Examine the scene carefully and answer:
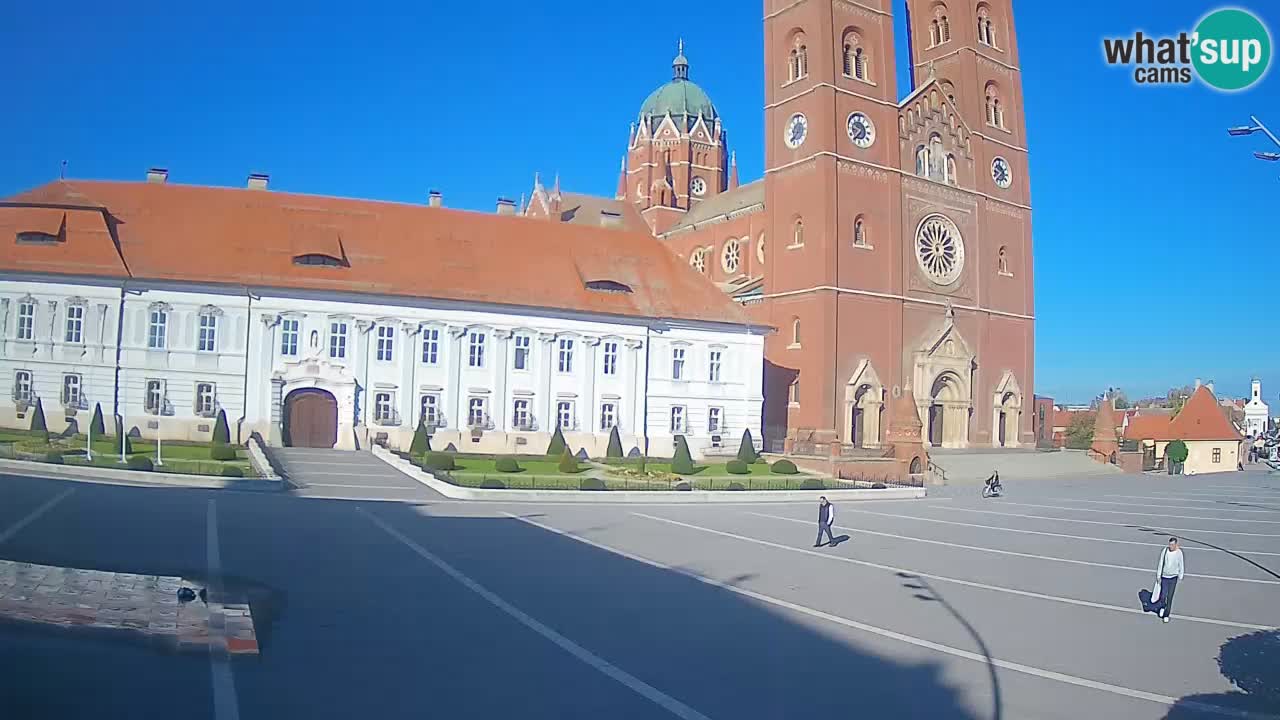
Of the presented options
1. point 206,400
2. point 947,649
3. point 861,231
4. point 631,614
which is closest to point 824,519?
point 631,614

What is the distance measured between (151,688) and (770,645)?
7044 mm

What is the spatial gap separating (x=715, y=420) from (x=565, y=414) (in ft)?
25.4

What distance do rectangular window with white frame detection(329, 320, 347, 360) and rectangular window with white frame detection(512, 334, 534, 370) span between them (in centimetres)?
738

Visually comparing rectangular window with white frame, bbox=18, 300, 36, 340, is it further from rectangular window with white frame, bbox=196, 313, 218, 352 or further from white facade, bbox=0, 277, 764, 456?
rectangular window with white frame, bbox=196, 313, 218, 352

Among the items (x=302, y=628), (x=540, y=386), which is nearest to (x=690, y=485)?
(x=540, y=386)

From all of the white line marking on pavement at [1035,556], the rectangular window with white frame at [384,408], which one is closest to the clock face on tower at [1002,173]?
the rectangular window with white frame at [384,408]

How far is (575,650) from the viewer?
466 inches

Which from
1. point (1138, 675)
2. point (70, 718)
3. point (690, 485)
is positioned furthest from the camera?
point (690, 485)

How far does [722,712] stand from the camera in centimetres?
952

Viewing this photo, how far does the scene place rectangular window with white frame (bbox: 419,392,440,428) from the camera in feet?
143

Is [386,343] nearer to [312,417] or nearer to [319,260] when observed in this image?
[312,417]

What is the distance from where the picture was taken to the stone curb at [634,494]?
98.3ft

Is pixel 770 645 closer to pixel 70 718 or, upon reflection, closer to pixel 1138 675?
pixel 1138 675

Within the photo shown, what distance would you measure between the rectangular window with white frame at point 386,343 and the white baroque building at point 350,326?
87 millimetres
